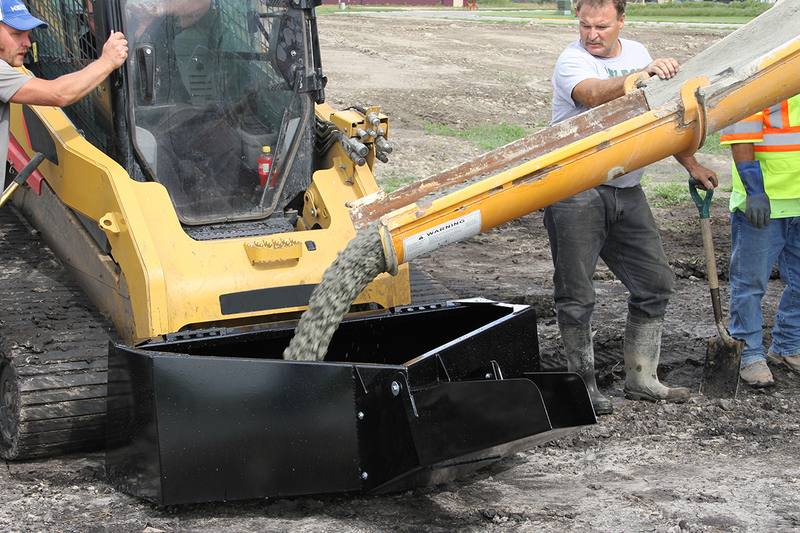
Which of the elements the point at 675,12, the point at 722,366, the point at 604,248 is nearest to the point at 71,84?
the point at 604,248

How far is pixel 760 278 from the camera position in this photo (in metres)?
4.69

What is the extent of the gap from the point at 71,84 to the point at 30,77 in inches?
8.0

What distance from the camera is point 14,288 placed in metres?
4.33

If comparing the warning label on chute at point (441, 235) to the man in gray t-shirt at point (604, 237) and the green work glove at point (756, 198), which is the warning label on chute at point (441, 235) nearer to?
the man in gray t-shirt at point (604, 237)

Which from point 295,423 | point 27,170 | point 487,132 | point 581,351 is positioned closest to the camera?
point 295,423

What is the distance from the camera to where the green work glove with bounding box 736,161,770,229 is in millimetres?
4562

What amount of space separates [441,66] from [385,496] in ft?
46.3

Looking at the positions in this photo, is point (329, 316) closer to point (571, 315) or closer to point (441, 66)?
point (571, 315)

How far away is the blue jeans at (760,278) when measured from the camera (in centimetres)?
468

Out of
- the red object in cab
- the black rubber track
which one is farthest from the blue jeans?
the black rubber track

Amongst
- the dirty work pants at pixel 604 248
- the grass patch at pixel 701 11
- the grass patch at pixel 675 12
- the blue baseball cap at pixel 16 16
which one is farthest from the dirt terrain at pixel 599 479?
the grass patch at pixel 701 11

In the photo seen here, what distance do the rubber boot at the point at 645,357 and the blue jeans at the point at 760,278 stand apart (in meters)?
0.66

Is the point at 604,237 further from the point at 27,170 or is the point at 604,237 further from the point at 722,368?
the point at 27,170

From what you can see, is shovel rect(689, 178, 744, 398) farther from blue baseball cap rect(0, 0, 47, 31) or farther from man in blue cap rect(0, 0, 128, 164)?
blue baseball cap rect(0, 0, 47, 31)
